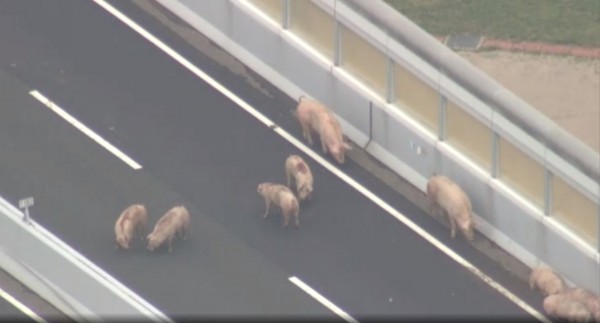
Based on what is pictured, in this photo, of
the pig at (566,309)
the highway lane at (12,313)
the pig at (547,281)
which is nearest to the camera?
the pig at (566,309)

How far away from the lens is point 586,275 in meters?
43.7

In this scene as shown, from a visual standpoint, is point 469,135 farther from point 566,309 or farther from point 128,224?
point 128,224

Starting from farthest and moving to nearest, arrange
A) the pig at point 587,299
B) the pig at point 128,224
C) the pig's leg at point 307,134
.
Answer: the pig's leg at point 307,134, the pig at point 128,224, the pig at point 587,299

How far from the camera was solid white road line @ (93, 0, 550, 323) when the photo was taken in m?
43.7

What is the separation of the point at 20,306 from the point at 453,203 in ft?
22.2

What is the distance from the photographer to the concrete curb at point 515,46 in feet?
170

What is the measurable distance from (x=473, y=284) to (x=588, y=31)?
10.0 metres

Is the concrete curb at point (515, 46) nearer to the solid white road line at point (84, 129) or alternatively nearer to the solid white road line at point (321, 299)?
the solid white road line at point (84, 129)

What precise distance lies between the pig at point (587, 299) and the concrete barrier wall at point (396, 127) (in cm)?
60

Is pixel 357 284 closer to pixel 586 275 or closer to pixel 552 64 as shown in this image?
pixel 586 275

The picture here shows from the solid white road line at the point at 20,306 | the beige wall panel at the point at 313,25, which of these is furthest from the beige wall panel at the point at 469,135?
the solid white road line at the point at 20,306

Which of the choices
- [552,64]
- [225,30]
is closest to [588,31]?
[552,64]

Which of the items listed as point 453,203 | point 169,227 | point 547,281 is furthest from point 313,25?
point 547,281

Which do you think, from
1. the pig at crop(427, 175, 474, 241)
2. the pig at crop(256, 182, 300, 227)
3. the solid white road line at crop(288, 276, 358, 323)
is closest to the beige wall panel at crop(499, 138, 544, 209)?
the pig at crop(427, 175, 474, 241)
